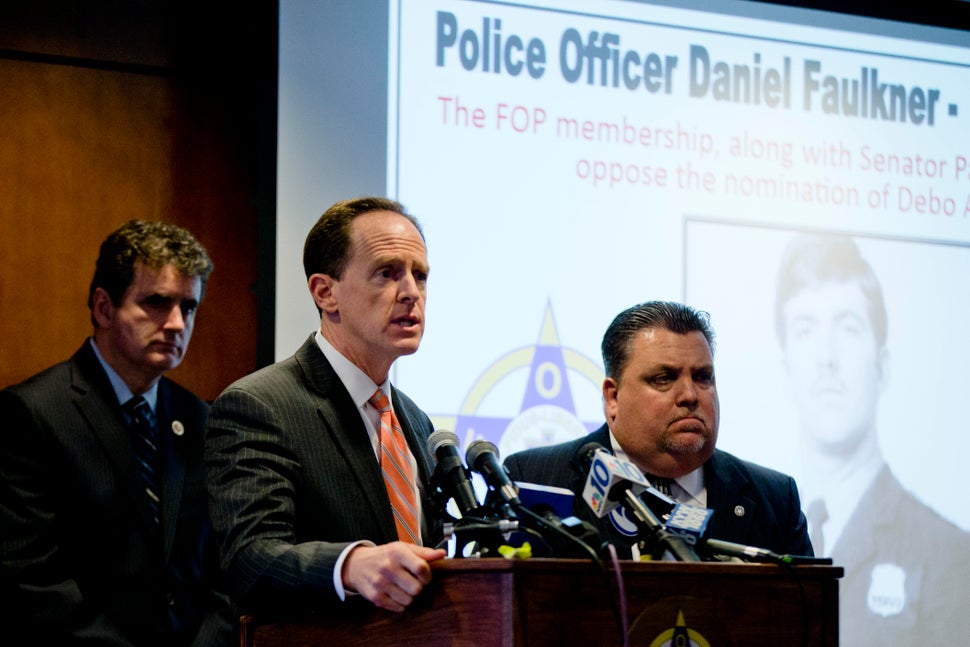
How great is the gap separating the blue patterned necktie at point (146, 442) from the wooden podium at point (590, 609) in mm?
1504

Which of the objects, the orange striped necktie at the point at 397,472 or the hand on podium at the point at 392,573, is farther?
the orange striped necktie at the point at 397,472

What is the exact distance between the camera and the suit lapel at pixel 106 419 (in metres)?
3.35

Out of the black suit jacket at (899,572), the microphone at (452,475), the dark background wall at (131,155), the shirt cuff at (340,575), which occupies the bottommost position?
the black suit jacket at (899,572)

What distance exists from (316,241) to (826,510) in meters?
2.46

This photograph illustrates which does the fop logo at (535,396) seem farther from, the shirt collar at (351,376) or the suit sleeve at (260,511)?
the suit sleeve at (260,511)

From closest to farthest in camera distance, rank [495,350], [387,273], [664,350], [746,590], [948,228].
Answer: [746,590]
[387,273]
[664,350]
[495,350]
[948,228]

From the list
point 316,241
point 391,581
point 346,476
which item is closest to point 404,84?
point 316,241

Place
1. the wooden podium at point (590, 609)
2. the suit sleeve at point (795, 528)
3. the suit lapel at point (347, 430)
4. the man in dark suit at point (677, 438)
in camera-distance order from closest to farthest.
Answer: the wooden podium at point (590, 609) → the suit lapel at point (347, 430) → the man in dark suit at point (677, 438) → the suit sleeve at point (795, 528)

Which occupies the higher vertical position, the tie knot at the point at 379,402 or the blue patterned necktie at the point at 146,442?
the tie knot at the point at 379,402

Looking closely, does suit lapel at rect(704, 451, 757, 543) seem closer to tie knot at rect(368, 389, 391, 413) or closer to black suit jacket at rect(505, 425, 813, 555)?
black suit jacket at rect(505, 425, 813, 555)

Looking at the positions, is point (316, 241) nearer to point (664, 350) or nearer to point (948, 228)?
point (664, 350)

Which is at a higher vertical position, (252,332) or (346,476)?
(252,332)

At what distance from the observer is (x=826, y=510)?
14.2 feet

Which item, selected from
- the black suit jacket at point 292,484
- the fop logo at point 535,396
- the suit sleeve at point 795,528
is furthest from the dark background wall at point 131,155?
the suit sleeve at point 795,528
